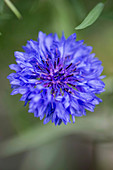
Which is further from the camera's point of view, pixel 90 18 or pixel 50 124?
pixel 50 124

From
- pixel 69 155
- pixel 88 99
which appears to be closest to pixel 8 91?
pixel 69 155

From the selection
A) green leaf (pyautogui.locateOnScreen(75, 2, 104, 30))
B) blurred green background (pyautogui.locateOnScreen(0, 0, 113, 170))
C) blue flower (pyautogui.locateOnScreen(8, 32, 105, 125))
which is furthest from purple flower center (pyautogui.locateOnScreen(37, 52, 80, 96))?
blurred green background (pyautogui.locateOnScreen(0, 0, 113, 170))

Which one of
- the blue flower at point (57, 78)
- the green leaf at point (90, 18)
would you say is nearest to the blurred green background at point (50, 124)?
the green leaf at point (90, 18)

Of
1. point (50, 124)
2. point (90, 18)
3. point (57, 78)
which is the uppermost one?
point (90, 18)

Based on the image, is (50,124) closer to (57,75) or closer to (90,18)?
(57,75)

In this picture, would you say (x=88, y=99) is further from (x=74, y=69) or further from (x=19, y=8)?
(x=19, y=8)

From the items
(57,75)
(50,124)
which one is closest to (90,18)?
(57,75)
